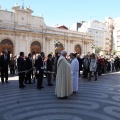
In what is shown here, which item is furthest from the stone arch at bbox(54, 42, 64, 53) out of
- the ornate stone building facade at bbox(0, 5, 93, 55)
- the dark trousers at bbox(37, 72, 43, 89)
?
the dark trousers at bbox(37, 72, 43, 89)

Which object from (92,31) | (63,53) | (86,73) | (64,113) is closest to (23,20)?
(86,73)

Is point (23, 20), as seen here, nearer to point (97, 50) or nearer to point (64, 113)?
point (64, 113)

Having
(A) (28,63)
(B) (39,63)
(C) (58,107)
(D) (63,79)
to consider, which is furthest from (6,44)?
(C) (58,107)

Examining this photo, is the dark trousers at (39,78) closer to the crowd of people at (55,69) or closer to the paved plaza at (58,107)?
the crowd of people at (55,69)

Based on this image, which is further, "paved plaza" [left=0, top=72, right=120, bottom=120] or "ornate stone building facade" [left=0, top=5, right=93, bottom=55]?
"ornate stone building facade" [left=0, top=5, right=93, bottom=55]

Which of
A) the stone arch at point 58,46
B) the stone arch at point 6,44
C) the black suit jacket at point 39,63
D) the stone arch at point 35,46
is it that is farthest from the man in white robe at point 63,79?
the stone arch at point 58,46

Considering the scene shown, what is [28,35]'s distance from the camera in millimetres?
32562

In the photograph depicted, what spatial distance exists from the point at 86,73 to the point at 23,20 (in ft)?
69.6

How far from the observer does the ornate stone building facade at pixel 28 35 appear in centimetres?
3081

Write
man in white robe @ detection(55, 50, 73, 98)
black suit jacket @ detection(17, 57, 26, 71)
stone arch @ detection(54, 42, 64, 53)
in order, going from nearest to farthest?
man in white robe @ detection(55, 50, 73, 98), black suit jacket @ detection(17, 57, 26, 71), stone arch @ detection(54, 42, 64, 53)

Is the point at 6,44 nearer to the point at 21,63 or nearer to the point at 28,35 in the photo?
the point at 28,35

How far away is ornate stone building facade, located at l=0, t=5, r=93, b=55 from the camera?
30.8m

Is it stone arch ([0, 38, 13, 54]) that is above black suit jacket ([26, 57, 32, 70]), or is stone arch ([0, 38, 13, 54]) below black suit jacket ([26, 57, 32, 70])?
above

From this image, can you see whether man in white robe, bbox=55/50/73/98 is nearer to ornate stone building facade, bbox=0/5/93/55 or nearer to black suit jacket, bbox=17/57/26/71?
black suit jacket, bbox=17/57/26/71
